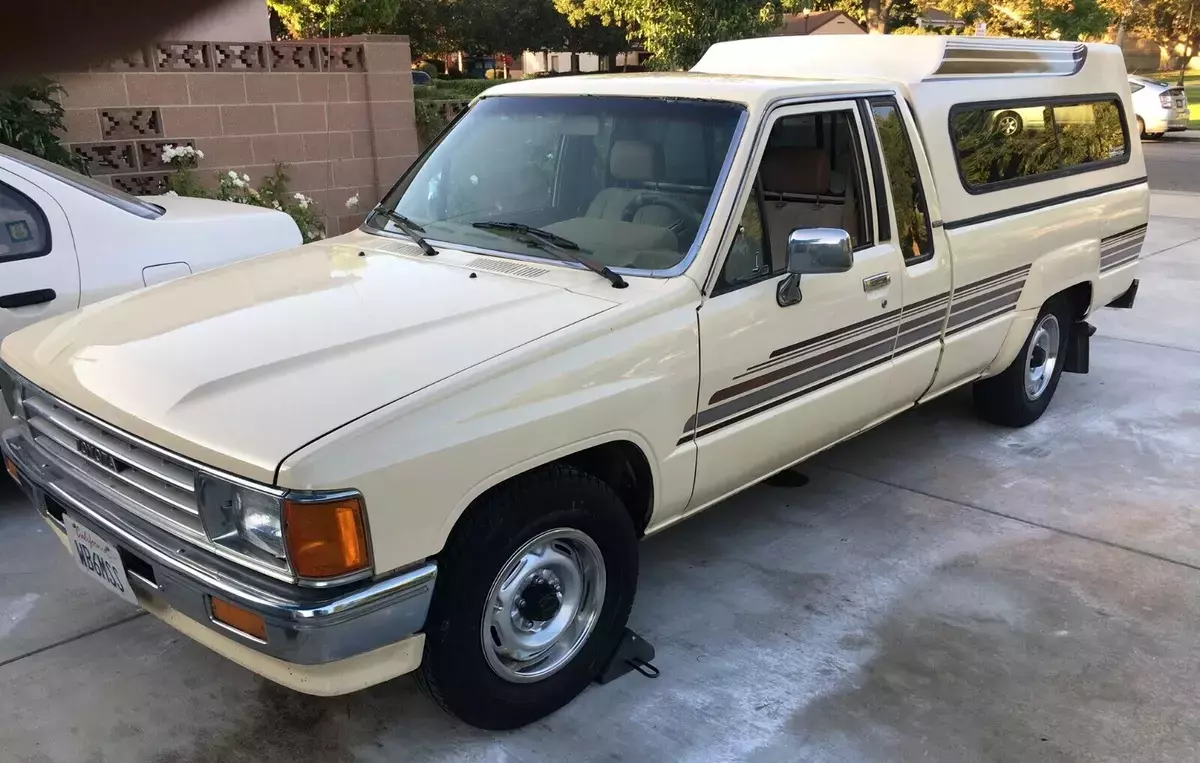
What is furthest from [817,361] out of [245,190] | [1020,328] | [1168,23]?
[1168,23]

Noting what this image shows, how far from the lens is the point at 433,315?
3.00 metres

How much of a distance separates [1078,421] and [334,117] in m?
7.45

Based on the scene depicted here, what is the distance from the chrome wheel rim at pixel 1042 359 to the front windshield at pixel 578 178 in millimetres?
2869

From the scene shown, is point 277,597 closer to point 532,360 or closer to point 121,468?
point 121,468

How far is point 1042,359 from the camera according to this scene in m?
5.68

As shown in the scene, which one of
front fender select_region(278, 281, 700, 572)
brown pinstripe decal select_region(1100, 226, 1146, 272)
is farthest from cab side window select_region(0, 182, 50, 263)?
brown pinstripe decal select_region(1100, 226, 1146, 272)

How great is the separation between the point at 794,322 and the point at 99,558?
2.42 meters

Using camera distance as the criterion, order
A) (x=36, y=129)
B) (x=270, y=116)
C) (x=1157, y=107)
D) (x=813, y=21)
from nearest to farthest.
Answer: (x=36, y=129) < (x=270, y=116) < (x=1157, y=107) < (x=813, y=21)

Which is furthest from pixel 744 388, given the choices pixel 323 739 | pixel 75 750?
pixel 75 750

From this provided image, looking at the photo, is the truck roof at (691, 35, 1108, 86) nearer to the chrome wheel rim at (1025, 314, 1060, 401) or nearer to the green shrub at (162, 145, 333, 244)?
the chrome wheel rim at (1025, 314, 1060, 401)

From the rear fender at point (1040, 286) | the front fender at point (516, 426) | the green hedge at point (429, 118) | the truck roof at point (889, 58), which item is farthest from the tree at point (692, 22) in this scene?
the front fender at point (516, 426)

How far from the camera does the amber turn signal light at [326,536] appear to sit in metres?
2.30

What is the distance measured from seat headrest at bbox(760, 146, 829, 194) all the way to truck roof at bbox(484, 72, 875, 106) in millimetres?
228

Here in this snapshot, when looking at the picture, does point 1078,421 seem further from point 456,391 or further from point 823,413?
point 456,391
